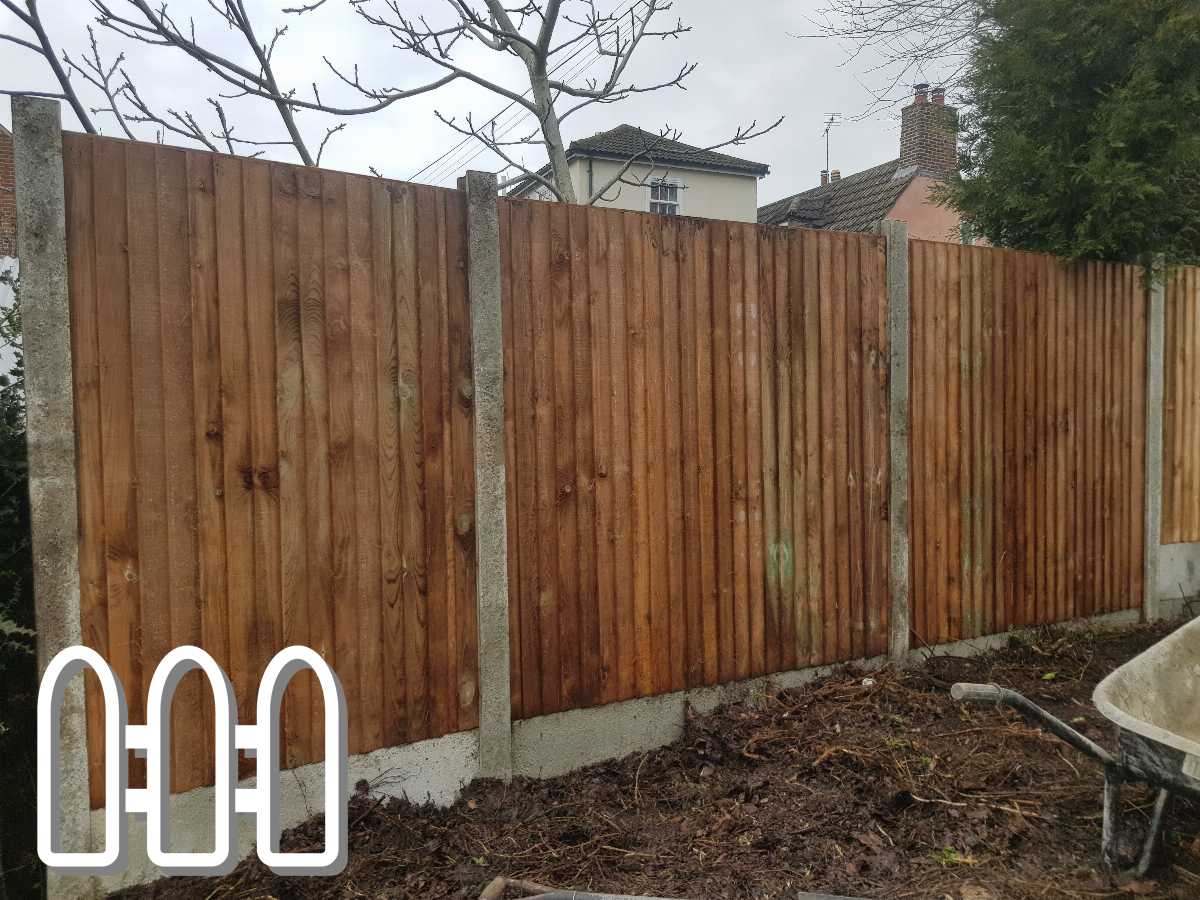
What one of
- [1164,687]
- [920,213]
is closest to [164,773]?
[1164,687]

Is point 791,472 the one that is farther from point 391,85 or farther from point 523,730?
point 391,85

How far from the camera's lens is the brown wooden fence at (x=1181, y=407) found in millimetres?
5406

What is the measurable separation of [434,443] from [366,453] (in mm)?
256

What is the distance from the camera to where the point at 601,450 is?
3.41 m

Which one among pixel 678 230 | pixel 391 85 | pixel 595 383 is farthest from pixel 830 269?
pixel 391 85

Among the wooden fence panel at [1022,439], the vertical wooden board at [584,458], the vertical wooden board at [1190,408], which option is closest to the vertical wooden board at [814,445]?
the wooden fence panel at [1022,439]

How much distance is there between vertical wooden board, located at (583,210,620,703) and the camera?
3.37 meters

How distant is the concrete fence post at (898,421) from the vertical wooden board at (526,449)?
6.56 ft

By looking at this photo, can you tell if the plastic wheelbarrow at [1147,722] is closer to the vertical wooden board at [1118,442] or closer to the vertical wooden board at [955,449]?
the vertical wooden board at [955,449]

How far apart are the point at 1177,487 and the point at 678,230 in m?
4.25

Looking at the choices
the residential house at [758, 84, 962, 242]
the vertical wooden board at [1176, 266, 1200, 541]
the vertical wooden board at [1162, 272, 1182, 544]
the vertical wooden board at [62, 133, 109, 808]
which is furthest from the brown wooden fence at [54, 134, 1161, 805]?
the residential house at [758, 84, 962, 242]

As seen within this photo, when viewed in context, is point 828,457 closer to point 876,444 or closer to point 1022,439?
point 876,444

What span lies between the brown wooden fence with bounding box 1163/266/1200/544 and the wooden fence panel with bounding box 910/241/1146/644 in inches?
12.1

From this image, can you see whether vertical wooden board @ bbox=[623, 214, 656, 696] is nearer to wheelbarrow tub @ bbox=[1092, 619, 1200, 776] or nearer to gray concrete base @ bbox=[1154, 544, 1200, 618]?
wheelbarrow tub @ bbox=[1092, 619, 1200, 776]
